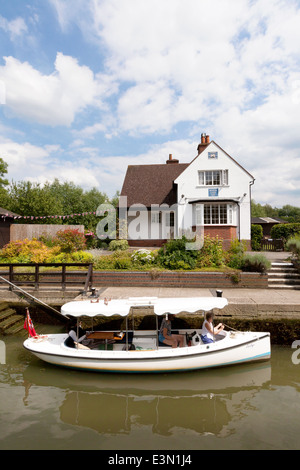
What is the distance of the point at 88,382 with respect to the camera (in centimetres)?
750

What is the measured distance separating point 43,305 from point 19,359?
315cm

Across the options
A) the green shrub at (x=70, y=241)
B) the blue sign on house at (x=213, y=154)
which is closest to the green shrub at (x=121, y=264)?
the green shrub at (x=70, y=241)

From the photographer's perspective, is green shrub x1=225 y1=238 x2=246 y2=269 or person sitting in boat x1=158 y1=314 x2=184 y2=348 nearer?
person sitting in boat x1=158 y1=314 x2=184 y2=348

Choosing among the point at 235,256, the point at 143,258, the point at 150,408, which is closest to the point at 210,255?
the point at 235,256

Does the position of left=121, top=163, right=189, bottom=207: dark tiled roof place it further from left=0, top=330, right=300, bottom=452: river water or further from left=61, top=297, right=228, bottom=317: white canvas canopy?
left=0, top=330, right=300, bottom=452: river water

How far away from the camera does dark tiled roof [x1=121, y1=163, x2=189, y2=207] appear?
24.3 m

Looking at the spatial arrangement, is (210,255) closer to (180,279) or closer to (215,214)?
(180,279)

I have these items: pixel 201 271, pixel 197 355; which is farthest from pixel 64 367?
pixel 201 271

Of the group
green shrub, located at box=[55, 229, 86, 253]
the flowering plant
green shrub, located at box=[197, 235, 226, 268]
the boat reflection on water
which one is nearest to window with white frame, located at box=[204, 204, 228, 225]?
green shrub, located at box=[197, 235, 226, 268]

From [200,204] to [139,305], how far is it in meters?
14.3

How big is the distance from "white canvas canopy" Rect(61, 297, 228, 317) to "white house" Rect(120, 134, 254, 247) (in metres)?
11.9

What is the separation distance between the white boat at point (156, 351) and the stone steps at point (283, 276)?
18.5 feet

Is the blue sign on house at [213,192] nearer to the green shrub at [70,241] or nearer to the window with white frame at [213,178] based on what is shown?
the window with white frame at [213,178]

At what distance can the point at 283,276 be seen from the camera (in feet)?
45.3
